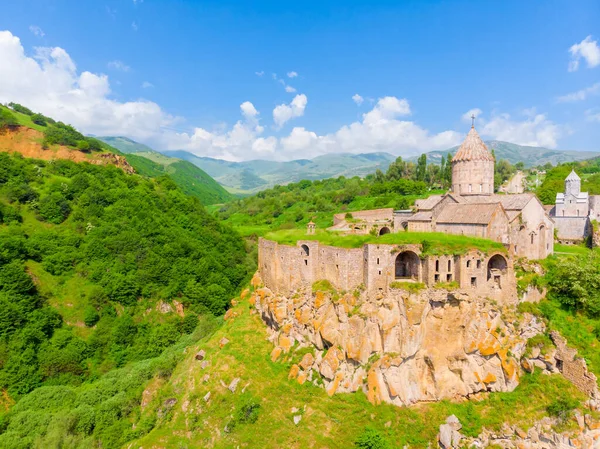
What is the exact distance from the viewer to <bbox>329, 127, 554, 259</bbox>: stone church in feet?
86.1

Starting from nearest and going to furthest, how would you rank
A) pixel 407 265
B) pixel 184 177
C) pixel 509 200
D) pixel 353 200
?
pixel 407 265 < pixel 509 200 < pixel 353 200 < pixel 184 177

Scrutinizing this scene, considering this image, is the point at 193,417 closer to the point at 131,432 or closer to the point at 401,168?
the point at 131,432

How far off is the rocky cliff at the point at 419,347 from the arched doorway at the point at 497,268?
1.60 m

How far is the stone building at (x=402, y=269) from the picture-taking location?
75.1ft

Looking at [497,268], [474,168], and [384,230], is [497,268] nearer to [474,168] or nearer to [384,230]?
[474,168]

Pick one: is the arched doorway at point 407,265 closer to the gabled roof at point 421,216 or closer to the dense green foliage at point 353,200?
the gabled roof at point 421,216

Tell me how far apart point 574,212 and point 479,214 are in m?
19.2

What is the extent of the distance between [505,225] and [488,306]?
6933 millimetres

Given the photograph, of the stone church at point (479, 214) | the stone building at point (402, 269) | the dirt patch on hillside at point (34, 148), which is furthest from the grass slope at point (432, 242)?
the dirt patch on hillside at point (34, 148)

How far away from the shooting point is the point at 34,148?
58438mm

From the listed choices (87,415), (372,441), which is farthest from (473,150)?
(87,415)

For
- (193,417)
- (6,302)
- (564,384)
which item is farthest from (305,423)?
(6,302)

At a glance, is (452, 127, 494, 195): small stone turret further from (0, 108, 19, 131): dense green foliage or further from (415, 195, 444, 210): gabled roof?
(0, 108, 19, 131): dense green foliage

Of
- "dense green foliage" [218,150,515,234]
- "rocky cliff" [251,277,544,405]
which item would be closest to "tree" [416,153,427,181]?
"dense green foliage" [218,150,515,234]
